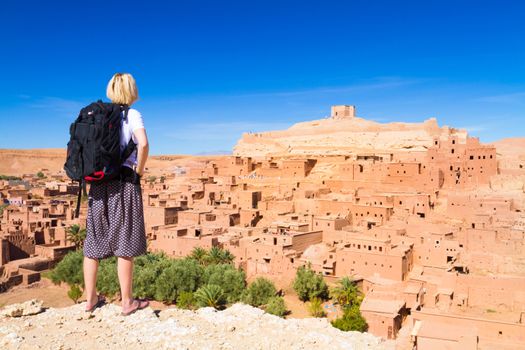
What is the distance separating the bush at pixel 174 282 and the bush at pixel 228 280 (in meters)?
0.56

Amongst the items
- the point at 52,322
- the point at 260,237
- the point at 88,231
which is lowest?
the point at 260,237

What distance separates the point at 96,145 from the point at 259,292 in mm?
14023

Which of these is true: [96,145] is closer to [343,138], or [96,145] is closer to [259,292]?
[259,292]

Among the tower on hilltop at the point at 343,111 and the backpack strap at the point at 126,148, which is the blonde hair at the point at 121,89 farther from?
the tower on hilltop at the point at 343,111

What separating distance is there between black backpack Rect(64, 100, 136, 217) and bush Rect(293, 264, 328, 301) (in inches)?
534

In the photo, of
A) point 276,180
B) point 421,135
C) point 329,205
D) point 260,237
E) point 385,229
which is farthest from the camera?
point 421,135

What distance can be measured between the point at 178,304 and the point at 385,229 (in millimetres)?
8153

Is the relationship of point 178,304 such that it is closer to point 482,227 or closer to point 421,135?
point 482,227

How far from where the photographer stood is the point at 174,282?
18.2m

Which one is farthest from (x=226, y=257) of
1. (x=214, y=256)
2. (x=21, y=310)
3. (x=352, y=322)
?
(x=21, y=310)

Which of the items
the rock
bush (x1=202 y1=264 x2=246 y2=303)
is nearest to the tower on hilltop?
bush (x1=202 y1=264 x2=246 y2=303)

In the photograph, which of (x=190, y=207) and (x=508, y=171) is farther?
(x=190, y=207)

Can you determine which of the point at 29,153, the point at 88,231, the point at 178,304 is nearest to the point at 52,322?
the point at 88,231

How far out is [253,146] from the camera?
139ft
